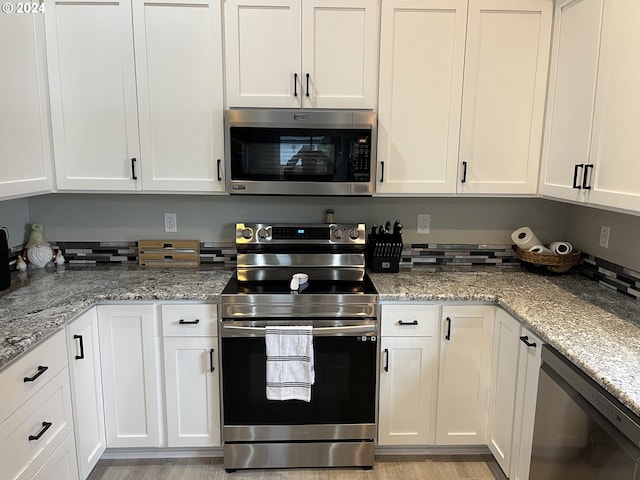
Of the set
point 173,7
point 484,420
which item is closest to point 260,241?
point 173,7

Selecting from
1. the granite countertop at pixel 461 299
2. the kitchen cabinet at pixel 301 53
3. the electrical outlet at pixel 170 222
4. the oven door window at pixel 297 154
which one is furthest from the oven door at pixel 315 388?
the kitchen cabinet at pixel 301 53

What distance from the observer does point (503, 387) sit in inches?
86.0

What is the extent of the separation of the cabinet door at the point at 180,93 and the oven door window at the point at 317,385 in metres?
0.86

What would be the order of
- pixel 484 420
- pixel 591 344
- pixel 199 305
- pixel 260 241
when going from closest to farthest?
pixel 591 344
pixel 199 305
pixel 484 420
pixel 260 241

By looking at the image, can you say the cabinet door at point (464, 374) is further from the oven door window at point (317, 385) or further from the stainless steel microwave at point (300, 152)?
the stainless steel microwave at point (300, 152)

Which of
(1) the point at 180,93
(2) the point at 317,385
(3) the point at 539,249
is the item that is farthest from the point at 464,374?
(1) the point at 180,93

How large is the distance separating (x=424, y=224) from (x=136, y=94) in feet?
5.60

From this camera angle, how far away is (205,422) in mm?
2326

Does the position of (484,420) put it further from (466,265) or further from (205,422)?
(205,422)

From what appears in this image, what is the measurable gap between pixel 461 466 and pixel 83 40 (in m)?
2.81

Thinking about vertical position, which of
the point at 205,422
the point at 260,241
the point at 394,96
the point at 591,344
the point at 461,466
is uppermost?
the point at 394,96

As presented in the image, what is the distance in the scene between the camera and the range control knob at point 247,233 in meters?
2.52

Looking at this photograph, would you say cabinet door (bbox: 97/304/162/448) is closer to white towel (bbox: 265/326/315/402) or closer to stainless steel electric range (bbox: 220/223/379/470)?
stainless steel electric range (bbox: 220/223/379/470)

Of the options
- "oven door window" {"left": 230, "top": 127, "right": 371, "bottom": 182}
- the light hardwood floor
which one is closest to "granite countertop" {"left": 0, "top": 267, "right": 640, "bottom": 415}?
"oven door window" {"left": 230, "top": 127, "right": 371, "bottom": 182}
